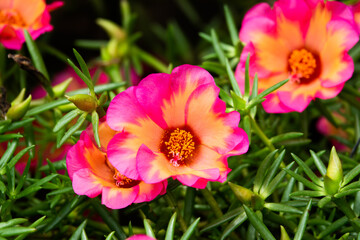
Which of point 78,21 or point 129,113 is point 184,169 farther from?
point 78,21

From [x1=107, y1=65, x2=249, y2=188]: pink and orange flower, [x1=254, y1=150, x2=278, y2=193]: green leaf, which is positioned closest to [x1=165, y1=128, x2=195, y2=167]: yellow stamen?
[x1=107, y1=65, x2=249, y2=188]: pink and orange flower

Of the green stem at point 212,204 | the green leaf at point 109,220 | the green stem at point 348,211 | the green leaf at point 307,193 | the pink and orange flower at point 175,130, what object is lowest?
the green leaf at point 109,220

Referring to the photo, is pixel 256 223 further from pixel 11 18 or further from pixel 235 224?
pixel 11 18

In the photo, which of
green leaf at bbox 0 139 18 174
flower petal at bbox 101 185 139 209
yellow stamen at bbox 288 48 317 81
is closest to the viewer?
flower petal at bbox 101 185 139 209

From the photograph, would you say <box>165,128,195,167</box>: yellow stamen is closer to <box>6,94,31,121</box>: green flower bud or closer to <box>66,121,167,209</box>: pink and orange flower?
<box>66,121,167,209</box>: pink and orange flower

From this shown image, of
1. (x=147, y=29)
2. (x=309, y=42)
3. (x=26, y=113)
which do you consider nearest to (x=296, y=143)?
(x=309, y=42)

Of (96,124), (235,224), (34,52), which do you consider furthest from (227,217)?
(34,52)

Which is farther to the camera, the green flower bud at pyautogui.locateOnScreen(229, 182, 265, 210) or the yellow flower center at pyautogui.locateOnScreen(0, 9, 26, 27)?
the yellow flower center at pyautogui.locateOnScreen(0, 9, 26, 27)

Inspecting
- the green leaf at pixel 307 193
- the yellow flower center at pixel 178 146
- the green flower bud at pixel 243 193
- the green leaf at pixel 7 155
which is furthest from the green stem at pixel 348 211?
the green leaf at pixel 7 155

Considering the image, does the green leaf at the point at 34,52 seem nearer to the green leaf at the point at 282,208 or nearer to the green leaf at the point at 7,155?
the green leaf at the point at 7,155
